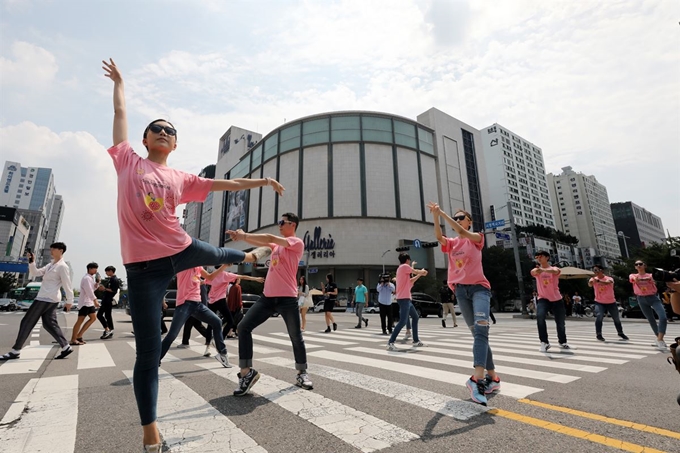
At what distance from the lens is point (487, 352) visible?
3.42 metres

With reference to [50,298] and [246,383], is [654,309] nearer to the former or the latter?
[246,383]

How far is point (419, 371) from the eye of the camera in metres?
4.36

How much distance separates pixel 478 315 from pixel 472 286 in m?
0.34

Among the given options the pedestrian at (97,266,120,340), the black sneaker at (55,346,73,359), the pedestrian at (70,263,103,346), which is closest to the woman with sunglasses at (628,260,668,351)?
the black sneaker at (55,346,73,359)

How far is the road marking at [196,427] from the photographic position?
210 cm

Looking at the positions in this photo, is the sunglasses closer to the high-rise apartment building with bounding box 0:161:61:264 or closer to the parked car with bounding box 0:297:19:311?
the parked car with bounding box 0:297:19:311

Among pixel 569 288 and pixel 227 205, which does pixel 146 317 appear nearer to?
pixel 569 288

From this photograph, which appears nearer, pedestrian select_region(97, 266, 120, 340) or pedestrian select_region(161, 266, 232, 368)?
pedestrian select_region(161, 266, 232, 368)

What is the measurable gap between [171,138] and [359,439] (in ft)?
7.76

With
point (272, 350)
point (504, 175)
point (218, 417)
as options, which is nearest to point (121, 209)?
point (218, 417)

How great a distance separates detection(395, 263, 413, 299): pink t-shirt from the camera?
24.1 feet

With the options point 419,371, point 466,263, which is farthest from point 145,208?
point 419,371

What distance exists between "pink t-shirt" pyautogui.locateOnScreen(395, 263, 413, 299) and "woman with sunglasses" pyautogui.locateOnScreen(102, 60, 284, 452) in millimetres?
5510

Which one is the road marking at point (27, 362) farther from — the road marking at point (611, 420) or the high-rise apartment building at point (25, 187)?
the high-rise apartment building at point (25, 187)
